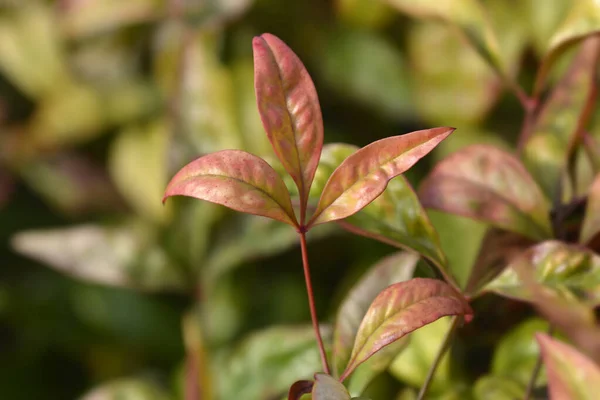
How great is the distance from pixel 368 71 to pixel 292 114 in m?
0.47

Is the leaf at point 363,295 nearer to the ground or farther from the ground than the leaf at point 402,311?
nearer to the ground

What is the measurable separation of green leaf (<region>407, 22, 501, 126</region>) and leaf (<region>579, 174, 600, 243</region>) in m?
0.29

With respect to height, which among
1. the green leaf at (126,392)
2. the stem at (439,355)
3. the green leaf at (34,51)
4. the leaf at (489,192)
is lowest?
the green leaf at (126,392)

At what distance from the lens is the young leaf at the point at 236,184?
0.32 metres

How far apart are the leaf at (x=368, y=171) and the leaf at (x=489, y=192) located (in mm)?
94

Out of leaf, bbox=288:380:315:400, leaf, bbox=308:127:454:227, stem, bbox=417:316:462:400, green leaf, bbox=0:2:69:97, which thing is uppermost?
green leaf, bbox=0:2:69:97

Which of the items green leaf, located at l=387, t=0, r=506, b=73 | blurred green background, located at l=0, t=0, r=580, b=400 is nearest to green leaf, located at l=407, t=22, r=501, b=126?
blurred green background, located at l=0, t=0, r=580, b=400

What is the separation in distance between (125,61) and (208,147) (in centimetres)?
26

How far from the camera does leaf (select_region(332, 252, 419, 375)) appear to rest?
1.28 ft

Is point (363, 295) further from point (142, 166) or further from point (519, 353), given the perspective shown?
point (142, 166)

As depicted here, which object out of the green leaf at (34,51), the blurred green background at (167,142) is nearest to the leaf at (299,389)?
the blurred green background at (167,142)

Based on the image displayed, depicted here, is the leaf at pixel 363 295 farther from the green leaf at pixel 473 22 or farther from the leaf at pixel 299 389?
the green leaf at pixel 473 22

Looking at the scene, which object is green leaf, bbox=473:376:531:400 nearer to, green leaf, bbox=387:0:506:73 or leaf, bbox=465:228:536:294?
leaf, bbox=465:228:536:294

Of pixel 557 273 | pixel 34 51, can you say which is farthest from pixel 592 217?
pixel 34 51
